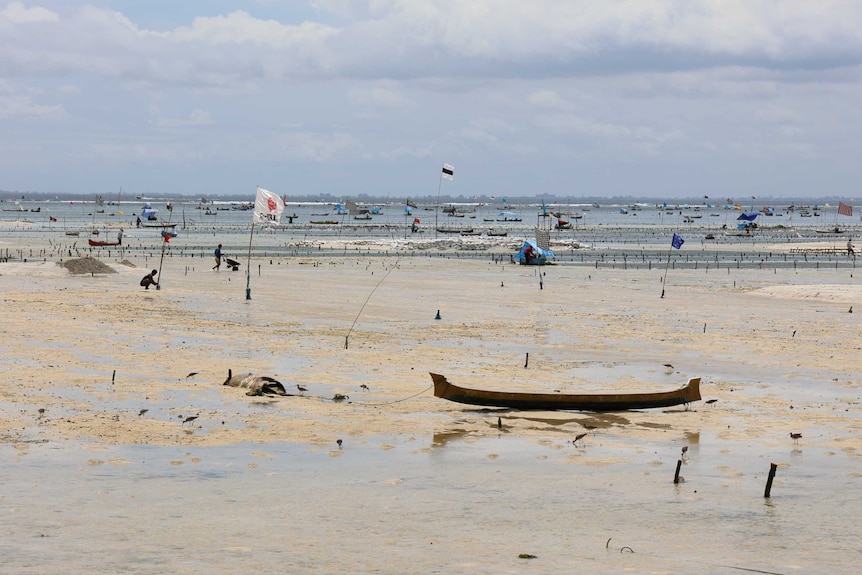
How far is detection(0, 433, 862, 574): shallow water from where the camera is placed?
12.1m

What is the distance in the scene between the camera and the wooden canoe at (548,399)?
64.9 ft

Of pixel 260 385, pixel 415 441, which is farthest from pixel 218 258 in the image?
pixel 415 441

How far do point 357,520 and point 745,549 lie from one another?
4875 mm

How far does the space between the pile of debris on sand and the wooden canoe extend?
114 feet

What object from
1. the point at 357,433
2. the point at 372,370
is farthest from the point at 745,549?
the point at 372,370

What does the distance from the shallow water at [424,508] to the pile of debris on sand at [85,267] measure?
35.3 meters

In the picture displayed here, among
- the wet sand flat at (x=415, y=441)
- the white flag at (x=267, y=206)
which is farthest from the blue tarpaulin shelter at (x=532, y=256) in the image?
the white flag at (x=267, y=206)

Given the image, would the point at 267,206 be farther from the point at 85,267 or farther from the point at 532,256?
the point at 532,256

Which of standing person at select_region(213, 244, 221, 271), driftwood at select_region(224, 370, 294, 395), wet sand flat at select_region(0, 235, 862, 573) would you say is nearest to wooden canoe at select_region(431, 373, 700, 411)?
wet sand flat at select_region(0, 235, 862, 573)

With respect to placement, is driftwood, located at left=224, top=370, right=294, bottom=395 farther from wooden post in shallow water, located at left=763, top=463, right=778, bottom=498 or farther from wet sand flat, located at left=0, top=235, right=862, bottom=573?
wooden post in shallow water, located at left=763, top=463, right=778, bottom=498

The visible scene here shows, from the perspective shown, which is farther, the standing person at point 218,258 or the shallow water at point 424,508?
the standing person at point 218,258

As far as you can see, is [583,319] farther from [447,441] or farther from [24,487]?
[24,487]

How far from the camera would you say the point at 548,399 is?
65.0ft

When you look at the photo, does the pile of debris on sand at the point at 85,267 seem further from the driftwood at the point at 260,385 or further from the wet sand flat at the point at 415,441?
the driftwood at the point at 260,385
